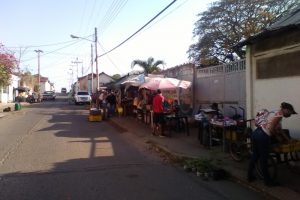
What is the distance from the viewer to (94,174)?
33.0ft

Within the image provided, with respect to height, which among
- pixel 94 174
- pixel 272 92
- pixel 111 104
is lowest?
pixel 94 174

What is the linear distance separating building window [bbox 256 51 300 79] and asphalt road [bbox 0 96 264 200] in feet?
9.58

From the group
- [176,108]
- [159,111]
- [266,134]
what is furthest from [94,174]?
[176,108]

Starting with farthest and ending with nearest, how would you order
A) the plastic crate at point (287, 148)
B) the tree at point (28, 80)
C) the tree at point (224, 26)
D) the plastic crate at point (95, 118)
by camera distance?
the tree at point (28, 80)
the tree at point (224, 26)
the plastic crate at point (95, 118)
the plastic crate at point (287, 148)

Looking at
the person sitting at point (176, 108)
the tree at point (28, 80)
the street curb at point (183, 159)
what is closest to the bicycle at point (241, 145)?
the street curb at point (183, 159)

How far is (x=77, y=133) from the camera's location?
19.3 meters

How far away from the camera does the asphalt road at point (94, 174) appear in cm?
820

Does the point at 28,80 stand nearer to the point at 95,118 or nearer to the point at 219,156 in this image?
the point at 95,118

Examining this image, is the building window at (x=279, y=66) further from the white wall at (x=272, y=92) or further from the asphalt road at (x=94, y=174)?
the asphalt road at (x=94, y=174)

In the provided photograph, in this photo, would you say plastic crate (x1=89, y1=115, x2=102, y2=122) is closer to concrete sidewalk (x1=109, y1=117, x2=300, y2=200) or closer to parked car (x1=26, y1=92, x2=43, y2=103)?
concrete sidewalk (x1=109, y1=117, x2=300, y2=200)

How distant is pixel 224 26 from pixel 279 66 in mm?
30177

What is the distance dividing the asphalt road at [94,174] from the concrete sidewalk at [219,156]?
279 mm

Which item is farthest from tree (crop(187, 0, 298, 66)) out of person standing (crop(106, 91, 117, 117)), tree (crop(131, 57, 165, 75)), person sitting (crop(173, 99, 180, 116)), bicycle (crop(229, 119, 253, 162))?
bicycle (crop(229, 119, 253, 162))

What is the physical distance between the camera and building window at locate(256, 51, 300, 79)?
9.88m
